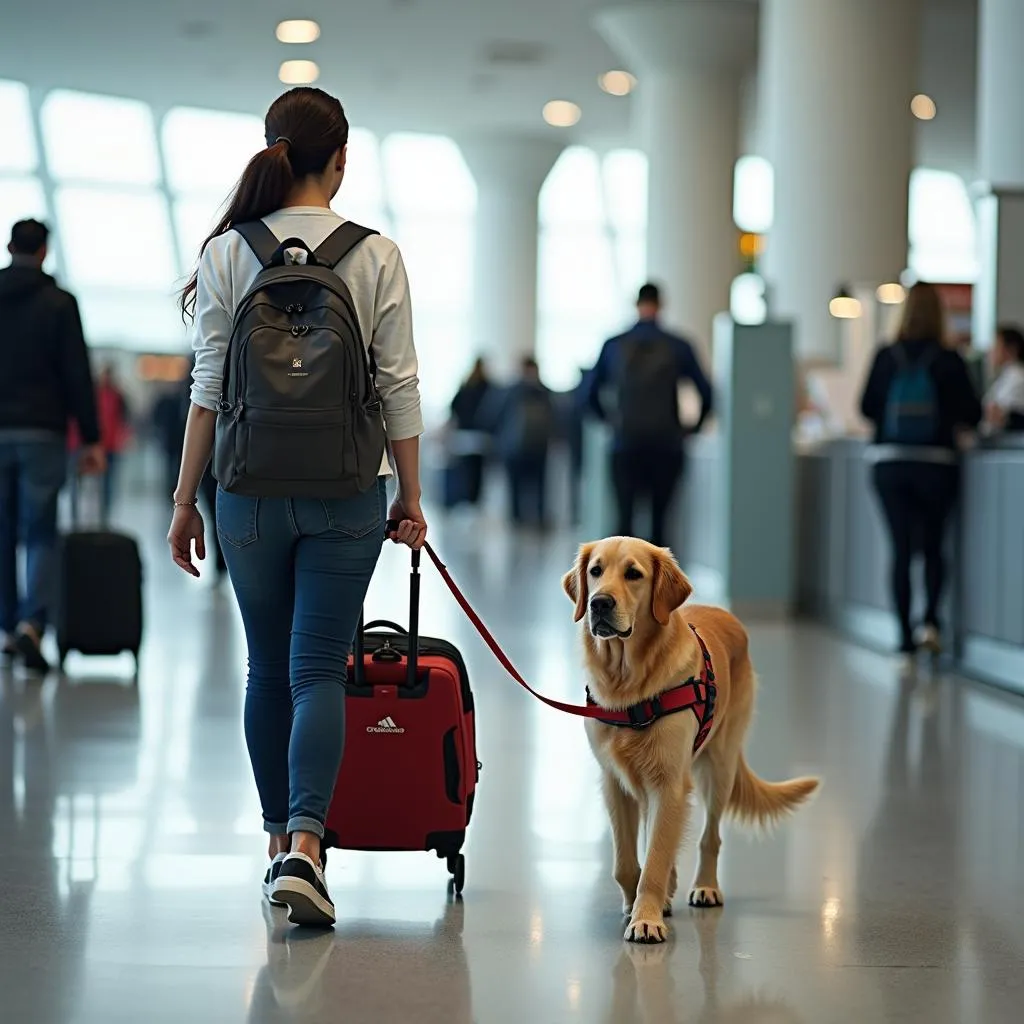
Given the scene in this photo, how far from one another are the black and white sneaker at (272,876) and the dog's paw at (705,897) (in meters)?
0.96

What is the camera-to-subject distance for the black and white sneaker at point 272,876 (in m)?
3.65

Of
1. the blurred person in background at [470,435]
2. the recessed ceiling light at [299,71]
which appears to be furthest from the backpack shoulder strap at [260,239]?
the recessed ceiling light at [299,71]

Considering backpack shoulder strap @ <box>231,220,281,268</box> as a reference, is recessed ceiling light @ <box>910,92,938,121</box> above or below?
above

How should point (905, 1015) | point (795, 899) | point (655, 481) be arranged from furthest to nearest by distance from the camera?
1. point (655, 481)
2. point (795, 899)
3. point (905, 1015)

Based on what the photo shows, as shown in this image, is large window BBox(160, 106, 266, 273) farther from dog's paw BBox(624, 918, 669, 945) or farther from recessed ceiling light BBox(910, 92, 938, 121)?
dog's paw BBox(624, 918, 669, 945)

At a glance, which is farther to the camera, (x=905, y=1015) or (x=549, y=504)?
(x=549, y=504)

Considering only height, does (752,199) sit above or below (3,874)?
above

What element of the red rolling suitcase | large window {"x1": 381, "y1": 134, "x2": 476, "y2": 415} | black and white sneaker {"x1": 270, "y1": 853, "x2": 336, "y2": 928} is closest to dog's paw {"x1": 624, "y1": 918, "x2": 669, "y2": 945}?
the red rolling suitcase

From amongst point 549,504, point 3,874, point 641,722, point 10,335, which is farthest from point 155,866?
point 549,504

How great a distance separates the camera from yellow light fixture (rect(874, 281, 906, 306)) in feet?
41.0

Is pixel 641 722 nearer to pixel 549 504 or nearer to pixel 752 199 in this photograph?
pixel 549 504

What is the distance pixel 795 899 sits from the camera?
412 centimetres

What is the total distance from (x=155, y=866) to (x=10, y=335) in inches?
149

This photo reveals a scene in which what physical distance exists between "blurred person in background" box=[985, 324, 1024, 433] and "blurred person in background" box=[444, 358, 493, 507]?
1177 centimetres
